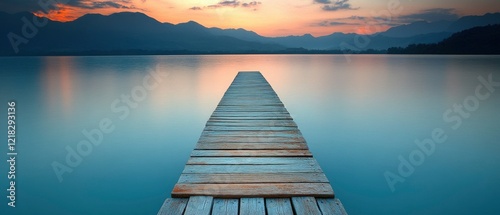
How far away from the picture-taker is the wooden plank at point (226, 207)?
7.34 ft

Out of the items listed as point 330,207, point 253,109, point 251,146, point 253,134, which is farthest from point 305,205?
point 253,109

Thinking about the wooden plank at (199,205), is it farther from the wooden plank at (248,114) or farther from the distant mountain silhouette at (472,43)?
the distant mountain silhouette at (472,43)

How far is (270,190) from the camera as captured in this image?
8.28 ft

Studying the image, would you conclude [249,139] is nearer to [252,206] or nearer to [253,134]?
[253,134]

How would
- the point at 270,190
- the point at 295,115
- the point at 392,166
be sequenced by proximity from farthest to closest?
1. the point at 295,115
2. the point at 392,166
3. the point at 270,190

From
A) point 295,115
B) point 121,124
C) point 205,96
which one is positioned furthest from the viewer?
point 205,96

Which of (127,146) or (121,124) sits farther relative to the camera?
(121,124)

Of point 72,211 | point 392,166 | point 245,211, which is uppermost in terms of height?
point 245,211

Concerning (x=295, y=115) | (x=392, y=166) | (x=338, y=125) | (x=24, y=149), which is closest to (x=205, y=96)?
(x=295, y=115)

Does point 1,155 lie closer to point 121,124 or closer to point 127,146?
point 127,146

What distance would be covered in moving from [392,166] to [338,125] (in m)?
3.24

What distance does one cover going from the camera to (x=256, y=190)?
8.31ft

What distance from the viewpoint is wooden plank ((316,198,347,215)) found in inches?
87.2

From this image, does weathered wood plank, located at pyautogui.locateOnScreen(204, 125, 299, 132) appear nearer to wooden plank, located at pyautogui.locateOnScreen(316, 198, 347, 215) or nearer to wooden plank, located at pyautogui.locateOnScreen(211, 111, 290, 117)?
wooden plank, located at pyautogui.locateOnScreen(211, 111, 290, 117)
